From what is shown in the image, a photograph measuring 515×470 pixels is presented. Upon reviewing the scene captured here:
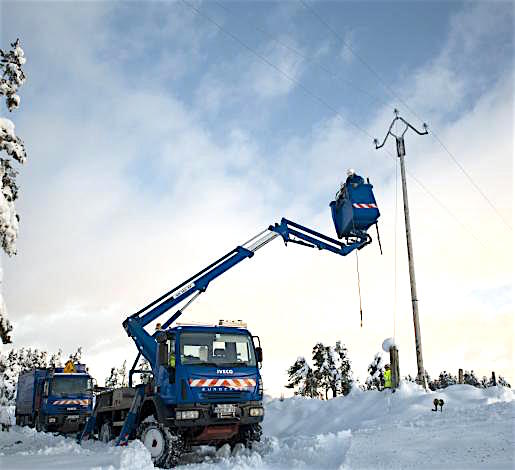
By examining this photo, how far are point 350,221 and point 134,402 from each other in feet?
24.9

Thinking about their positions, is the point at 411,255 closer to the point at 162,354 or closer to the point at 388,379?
the point at 388,379

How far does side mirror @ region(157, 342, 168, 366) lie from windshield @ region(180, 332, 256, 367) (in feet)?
1.20

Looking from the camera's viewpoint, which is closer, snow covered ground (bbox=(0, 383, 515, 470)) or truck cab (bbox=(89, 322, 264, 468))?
snow covered ground (bbox=(0, 383, 515, 470))

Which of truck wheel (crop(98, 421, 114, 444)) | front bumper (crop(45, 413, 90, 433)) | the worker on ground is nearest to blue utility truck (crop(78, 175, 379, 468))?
truck wheel (crop(98, 421, 114, 444))

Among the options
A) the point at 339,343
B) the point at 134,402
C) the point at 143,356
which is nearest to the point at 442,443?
the point at 134,402

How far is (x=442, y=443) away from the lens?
9.30m

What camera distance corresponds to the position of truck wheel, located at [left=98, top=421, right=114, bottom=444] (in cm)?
1387

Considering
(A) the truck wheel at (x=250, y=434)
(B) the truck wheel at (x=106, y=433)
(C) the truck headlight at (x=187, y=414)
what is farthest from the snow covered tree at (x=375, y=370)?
(C) the truck headlight at (x=187, y=414)

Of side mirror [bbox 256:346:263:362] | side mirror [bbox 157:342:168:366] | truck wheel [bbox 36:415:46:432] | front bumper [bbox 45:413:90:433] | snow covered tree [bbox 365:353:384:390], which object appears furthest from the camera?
snow covered tree [bbox 365:353:384:390]

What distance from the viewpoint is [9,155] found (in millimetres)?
12969

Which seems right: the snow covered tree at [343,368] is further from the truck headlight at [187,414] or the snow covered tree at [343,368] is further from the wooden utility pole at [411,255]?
the truck headlight at [187,414]

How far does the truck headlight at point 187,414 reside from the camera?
10375mm

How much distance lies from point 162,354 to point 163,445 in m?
1.82

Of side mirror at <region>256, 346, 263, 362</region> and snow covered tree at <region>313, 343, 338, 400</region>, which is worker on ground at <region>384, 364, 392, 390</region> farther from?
snow covered tree at <region>313, 343, 338, 400</region>
